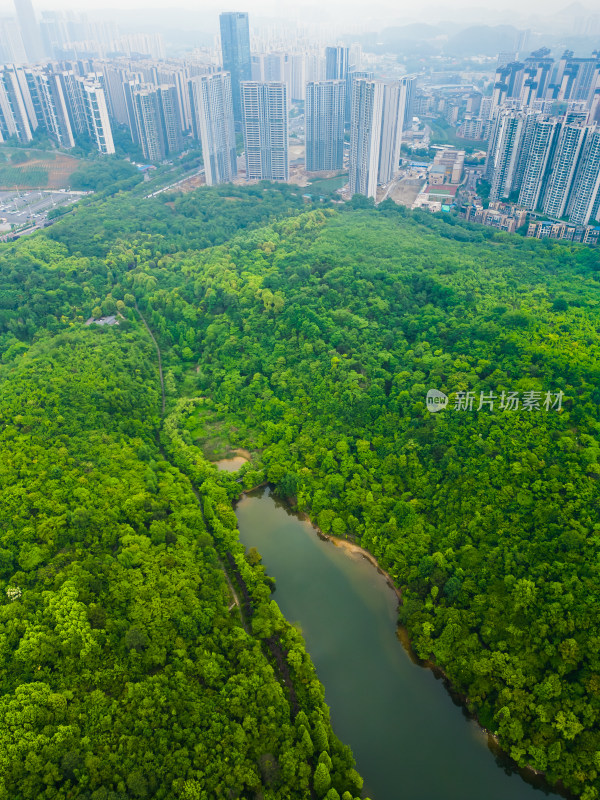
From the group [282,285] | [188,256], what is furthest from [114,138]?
[282,285]

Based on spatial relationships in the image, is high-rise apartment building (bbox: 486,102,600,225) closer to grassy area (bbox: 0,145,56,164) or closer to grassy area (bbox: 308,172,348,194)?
grassy area (bbox: 308,172,348,194)

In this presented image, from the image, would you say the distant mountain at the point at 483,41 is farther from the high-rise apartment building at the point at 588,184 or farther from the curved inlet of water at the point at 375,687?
the curved inlet of water at the point at 375,687

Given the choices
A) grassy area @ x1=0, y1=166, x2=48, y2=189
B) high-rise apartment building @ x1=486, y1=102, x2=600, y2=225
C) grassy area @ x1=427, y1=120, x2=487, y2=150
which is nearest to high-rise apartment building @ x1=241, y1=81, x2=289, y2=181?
grassy area @ x1=0, y1=166, x2=48, y2=189

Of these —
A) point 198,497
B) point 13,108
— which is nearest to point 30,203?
point 13,108

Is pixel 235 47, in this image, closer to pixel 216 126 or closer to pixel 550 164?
pixel 216 126

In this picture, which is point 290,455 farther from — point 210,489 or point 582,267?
point 582,267

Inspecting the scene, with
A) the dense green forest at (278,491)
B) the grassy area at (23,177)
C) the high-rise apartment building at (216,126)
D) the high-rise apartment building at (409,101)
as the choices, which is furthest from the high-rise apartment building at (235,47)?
the dense green forest at (278,491)
